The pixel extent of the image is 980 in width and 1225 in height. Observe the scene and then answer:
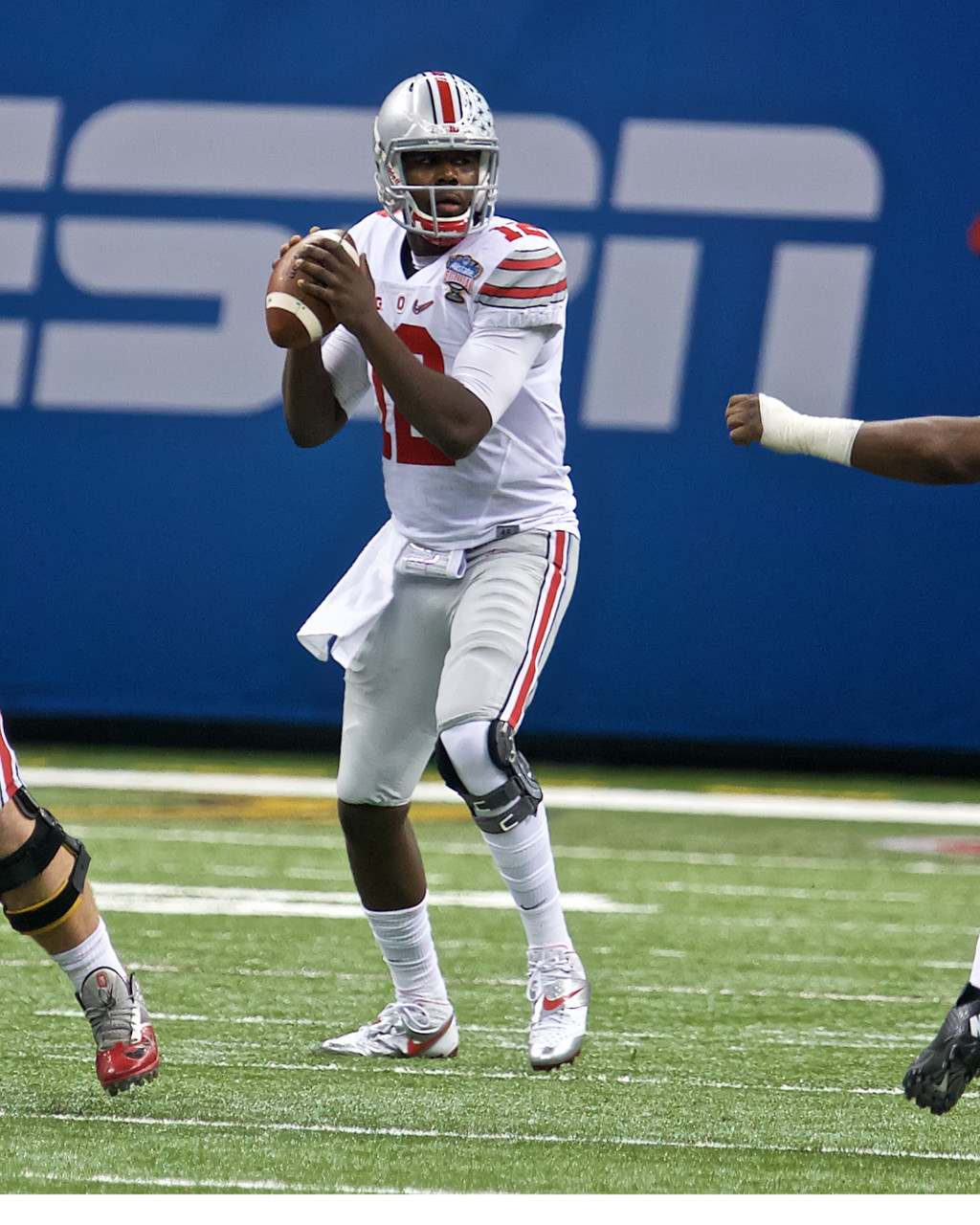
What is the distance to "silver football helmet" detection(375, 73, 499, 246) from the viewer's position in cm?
339

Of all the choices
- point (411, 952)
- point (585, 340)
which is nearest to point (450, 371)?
point (411, 952)

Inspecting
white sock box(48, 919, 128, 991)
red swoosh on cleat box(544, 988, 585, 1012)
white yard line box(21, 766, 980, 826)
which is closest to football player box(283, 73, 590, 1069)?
red swoosh on cleat box(544, 988, 585, 1012)

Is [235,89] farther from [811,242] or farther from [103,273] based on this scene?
[811,242]

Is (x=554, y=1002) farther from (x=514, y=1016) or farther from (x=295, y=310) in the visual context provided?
(x=295, y=310)

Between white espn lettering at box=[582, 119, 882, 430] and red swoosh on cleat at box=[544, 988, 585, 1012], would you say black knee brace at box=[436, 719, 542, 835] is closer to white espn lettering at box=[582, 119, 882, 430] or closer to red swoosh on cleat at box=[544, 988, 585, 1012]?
red swoosh on cleat at box=[544, 988, 585, 1012]

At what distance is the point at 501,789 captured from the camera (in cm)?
325

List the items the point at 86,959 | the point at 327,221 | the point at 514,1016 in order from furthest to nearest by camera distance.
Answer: the point at 327,221 → the point at 514,1016 → the point at 86,959

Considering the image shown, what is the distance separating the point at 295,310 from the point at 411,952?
1.18 meters

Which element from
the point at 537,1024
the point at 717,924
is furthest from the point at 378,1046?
the point at 717,924

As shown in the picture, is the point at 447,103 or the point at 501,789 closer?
the point at 501,789

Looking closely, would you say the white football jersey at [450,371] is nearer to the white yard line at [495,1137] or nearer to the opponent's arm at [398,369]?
the opponent's arm at [398,369]

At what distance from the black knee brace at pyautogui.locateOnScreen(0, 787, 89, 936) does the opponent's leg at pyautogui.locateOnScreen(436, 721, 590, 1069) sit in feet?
2.15

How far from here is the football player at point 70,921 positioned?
2.88 meters

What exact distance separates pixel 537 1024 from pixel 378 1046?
33 cm
